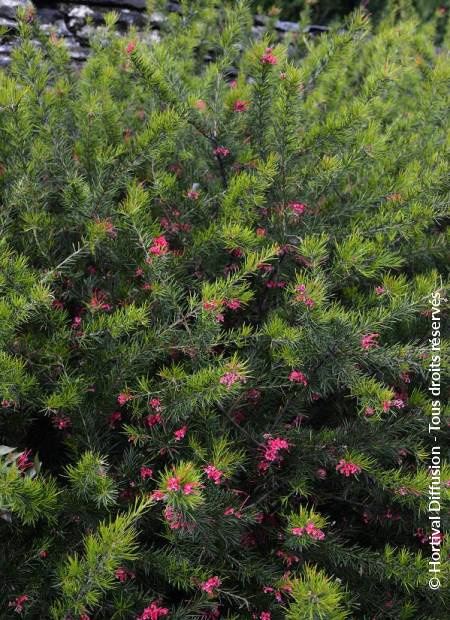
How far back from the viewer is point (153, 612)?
1.14 meters

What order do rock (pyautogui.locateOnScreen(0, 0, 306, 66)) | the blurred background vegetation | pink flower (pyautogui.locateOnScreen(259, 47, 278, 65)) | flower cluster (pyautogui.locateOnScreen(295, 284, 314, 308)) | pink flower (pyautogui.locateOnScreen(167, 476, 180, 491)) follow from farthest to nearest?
the blurred background vegetation, rock (pyautogui.locateOnScreen(0, 0, 306, 66)), pink flower (pyautogui.locateOnScreen(259, 47, 278, 65)), flower cluster (pyautogui.locateOnScreen(295, 284, 314, 308)), pink flower (pyautogui.locateOnScreen(167, 476, 180, 491))

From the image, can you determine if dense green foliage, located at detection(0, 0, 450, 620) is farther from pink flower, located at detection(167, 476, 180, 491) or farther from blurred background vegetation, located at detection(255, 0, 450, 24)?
blurred background vegetation, located at detection(255, 0, 450, 24)

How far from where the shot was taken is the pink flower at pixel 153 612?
1.13 meters

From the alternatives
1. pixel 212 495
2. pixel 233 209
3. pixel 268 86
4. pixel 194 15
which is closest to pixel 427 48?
pixel 194 15

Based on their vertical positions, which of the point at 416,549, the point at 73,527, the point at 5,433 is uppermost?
the point at 5,433

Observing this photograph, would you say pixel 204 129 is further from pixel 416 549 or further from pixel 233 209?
pixel 416 549

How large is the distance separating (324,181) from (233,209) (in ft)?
1.08

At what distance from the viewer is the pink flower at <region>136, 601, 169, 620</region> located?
113cm

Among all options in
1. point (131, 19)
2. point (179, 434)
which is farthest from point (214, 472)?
point (131, 19)

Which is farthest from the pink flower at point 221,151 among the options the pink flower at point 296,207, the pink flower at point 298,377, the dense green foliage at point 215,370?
the pink flower at point 298,377

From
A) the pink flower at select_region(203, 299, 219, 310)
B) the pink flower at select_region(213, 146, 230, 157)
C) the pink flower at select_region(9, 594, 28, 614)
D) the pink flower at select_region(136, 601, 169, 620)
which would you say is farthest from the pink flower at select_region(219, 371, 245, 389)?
the pink flower at select_region(213, 146, 230, 157)

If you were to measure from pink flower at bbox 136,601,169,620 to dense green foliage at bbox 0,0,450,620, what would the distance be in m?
0.01

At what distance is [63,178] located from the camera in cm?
149

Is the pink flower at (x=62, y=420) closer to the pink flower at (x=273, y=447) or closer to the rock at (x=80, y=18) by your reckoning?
the pink flower at (x=273, y=447)
